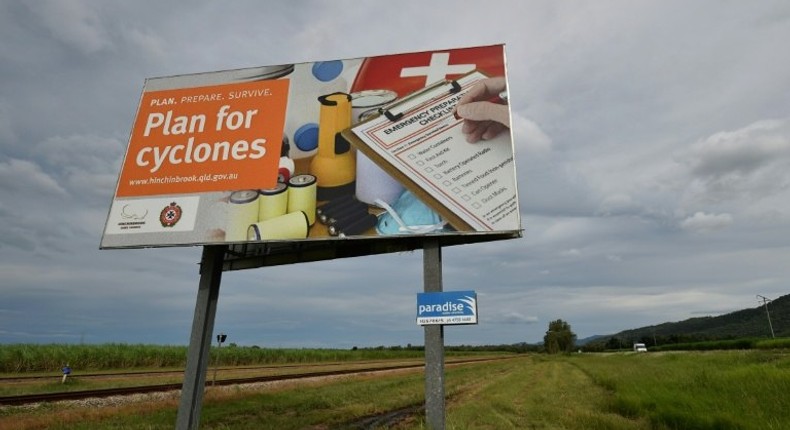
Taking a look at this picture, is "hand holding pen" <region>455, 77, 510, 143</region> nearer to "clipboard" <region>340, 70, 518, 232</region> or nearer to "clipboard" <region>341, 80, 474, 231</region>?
"clipboard" <region>340, 70, 518, 232</region>

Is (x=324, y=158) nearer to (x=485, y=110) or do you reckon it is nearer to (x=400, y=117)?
(x=400, y=117)

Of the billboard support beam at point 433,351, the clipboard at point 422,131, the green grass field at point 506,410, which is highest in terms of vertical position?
the clipboard at point 422,131

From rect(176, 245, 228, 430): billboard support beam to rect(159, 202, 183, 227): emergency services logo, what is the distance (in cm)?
96

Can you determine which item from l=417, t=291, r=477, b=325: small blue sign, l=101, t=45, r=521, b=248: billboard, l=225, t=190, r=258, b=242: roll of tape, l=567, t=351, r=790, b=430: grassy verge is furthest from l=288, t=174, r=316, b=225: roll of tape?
l=567, t=351, r=790, b=430: grassy verge

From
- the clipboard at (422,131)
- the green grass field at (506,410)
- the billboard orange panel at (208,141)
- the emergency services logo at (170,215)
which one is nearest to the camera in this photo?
the clipboard at (422,131)

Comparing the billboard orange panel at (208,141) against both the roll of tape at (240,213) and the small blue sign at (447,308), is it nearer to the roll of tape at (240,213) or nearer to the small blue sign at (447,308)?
A: the roll of tape at (240,213)

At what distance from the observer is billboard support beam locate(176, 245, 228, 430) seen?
30.7 feet

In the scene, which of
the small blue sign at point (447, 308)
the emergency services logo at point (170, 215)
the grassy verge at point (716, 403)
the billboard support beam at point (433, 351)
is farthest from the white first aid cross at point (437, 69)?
the grassy verge at point (716, 403)

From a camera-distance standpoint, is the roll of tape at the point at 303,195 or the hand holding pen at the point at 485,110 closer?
the hand holding pen at the point at 485,110

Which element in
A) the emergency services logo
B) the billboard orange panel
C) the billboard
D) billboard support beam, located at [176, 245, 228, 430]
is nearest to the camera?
the billboard

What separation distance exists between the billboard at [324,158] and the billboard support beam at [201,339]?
1.05m

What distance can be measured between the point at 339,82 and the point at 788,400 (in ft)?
42.2

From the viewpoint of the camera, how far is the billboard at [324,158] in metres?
8.74

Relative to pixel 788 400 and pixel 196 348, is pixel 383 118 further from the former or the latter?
pixel 788 400
